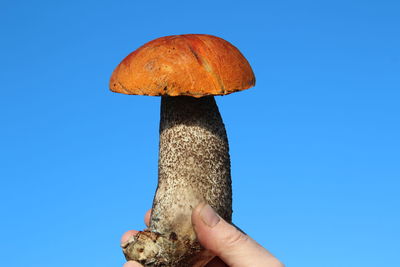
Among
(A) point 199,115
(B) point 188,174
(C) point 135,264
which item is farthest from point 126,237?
(A) point 199,115

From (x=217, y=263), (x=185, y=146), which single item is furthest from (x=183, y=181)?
(x=217, y=263)

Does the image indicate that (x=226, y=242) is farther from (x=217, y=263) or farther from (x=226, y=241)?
(x=217, y=263)

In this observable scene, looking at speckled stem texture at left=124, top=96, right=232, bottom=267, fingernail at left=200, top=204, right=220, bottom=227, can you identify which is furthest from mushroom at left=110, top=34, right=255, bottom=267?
fingernail at left=200, top=204, right=220, bottom=227

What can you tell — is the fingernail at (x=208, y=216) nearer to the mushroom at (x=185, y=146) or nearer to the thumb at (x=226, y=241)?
the thumb at (x=226, y=241)

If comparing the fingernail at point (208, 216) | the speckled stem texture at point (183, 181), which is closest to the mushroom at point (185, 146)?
the speckled stem texture at point (183, 181)

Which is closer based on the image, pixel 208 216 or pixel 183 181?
pixel 208 216

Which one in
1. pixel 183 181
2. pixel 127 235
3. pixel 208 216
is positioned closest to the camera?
pixel 208 216

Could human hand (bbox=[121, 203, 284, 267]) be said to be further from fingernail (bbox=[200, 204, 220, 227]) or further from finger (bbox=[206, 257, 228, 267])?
finger (bbox=[206, 257, 228, 267])
